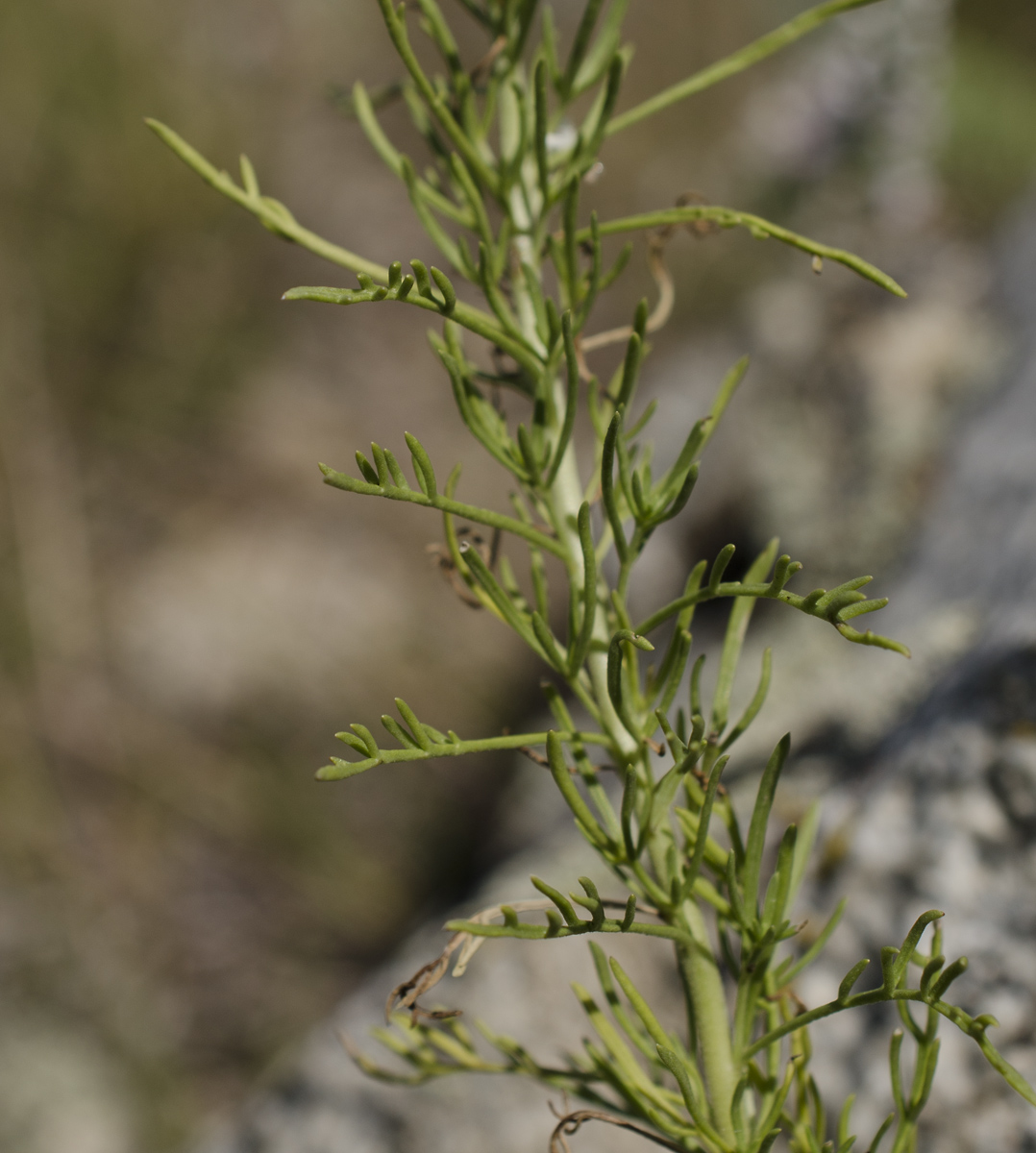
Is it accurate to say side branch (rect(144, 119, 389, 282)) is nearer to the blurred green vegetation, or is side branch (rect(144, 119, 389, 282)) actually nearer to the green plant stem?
the green plant stem

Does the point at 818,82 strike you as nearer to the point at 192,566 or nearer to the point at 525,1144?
the point at 192,566

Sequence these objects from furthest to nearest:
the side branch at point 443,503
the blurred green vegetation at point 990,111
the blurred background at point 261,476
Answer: the blurred green vegetation at point 990,111, the blurred background at point 261,476, the side branch at point 443,503

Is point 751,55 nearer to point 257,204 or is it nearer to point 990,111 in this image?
point 257,204

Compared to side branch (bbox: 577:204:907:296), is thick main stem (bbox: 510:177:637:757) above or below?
below

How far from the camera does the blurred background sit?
1.51m

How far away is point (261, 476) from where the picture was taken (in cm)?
245

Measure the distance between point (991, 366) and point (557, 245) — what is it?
1270mm

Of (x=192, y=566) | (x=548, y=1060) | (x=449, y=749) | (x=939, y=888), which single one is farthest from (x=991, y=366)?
(x=192, y=566)

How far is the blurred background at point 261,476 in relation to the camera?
1510mm

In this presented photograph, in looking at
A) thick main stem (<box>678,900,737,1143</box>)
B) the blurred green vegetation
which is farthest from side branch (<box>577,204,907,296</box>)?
the blurred green vegetation

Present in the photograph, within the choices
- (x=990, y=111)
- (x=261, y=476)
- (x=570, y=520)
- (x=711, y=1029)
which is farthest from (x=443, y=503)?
(x=990, y=111)

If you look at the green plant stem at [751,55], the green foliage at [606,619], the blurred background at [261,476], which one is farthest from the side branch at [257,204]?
the blurred background at [261,476]

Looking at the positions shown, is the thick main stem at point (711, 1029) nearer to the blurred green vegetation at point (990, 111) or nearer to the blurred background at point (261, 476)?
the blurred background at point (261, 476)

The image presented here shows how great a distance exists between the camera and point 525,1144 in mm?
692
